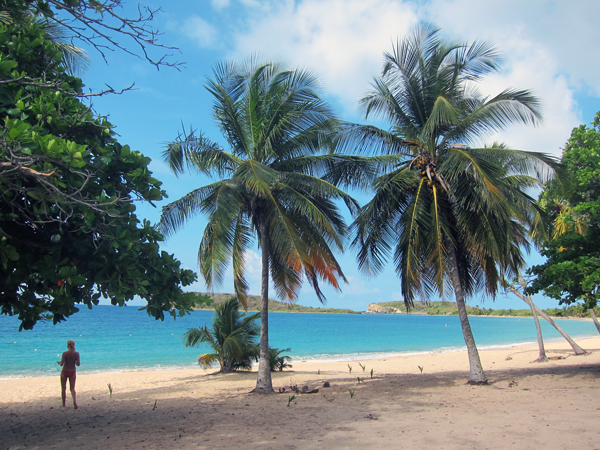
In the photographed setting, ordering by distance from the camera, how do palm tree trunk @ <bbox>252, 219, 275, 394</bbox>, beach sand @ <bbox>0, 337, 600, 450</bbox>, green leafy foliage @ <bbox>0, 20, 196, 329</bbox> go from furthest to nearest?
1. palm tree trunk @ <bbox>252, 219, 275, 394</bbox>
2. beach sand @ <bbox>0, 337, 600, 450</bbox>
3. green leafy foliage @ <bbox>0, 20, 196, 329</bbox>

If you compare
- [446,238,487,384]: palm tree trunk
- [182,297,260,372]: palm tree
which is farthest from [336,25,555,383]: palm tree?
[182,297,260,372]: palm tree

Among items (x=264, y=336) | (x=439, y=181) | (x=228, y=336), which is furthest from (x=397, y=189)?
(x=228, y=336)

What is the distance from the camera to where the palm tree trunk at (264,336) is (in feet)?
29.8

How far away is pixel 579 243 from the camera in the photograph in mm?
8906

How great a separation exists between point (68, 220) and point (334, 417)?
4.79m

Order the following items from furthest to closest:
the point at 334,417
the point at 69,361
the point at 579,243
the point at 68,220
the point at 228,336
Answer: the point at 228,336
the point at 579,243
the point at 69,361
the point at 334,417
the point at 68,220

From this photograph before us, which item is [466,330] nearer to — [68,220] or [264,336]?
[264,336]

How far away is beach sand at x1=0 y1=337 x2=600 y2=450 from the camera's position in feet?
16.7

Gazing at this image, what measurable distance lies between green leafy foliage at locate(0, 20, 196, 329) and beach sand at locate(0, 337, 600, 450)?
79.7 inches

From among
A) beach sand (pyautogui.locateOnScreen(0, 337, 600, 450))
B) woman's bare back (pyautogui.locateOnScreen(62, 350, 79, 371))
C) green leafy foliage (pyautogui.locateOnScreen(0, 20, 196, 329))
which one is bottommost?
beach sand (pyautogui.locateOnScreen(0, 337, 600, 450))

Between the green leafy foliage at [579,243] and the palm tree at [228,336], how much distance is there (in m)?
8.09

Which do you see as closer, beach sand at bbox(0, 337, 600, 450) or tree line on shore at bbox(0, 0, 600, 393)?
beach sand at bbox(0, 337, 600, 450)

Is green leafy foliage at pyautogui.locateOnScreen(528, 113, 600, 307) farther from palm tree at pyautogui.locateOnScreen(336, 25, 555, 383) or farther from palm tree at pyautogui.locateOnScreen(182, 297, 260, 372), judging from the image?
palm tree at pyautogui.locateOnScreen(182, 297, 260, 372)

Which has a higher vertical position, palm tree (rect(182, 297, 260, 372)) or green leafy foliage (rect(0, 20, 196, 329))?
green leafy foliage (rect(0, 20, 196, 329))
